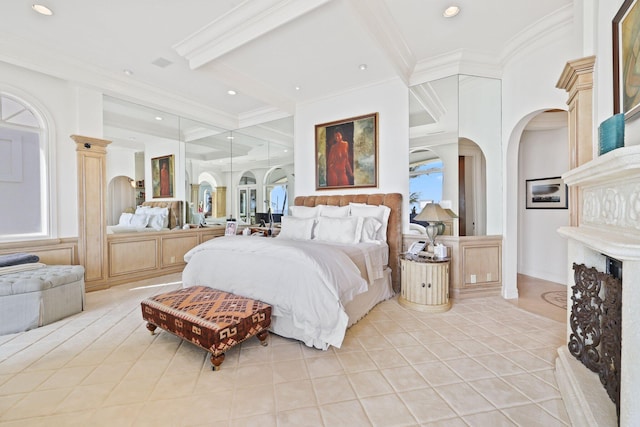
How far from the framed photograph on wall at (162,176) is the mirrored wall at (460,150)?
4435mm

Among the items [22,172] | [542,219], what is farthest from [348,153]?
[22,172]

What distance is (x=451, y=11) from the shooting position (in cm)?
287

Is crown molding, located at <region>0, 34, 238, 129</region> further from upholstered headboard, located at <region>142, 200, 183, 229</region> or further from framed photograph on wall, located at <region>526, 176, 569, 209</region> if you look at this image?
framed photograph on wall, located at <region>526, 176, 569, 209</region>

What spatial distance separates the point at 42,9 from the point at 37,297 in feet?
9.74

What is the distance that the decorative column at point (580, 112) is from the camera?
1.97 meters

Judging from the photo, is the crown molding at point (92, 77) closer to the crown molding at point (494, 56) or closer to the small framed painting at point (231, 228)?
the small framed painting at point (231, 228)

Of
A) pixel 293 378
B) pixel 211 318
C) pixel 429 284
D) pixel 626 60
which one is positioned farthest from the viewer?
pixel 429 284

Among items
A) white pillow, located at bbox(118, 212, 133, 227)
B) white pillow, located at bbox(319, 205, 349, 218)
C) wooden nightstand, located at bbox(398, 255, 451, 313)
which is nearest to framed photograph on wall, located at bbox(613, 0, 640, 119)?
wooden nightstand, located at bbox(398, 255, 451, 313)

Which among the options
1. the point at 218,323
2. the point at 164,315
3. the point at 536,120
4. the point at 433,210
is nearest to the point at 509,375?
the point at 433,210

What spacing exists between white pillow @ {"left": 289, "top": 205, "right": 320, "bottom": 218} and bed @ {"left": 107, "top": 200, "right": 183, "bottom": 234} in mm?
2405

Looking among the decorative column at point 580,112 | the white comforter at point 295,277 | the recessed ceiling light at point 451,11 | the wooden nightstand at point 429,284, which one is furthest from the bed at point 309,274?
the recessed ceiling light at point 451,11

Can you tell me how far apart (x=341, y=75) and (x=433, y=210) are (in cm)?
240

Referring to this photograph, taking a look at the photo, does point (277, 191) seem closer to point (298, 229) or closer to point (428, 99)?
point (298, 229)

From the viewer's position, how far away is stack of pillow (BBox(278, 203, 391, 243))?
12.2 ft
